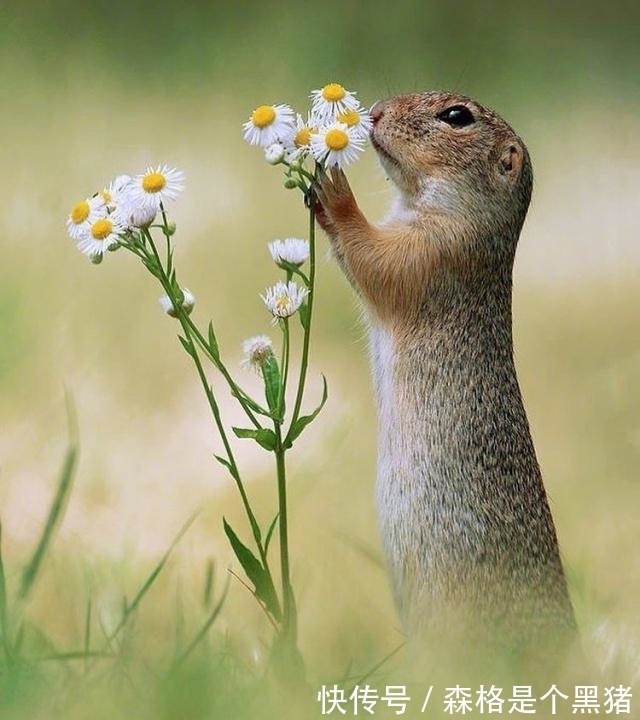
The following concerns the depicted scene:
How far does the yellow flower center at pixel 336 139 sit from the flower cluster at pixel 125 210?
34cm

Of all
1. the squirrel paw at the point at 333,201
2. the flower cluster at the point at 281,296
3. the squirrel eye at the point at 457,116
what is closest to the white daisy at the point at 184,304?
the flower cluster at the point at 281,296

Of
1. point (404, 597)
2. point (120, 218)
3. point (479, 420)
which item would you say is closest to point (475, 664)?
point (404, 597)

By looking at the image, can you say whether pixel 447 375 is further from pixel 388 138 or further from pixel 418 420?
pixel 388 138

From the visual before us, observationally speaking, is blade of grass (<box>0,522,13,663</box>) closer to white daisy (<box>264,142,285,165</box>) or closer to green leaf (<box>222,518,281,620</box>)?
green leaf (<box>222,518,281,620</box>)

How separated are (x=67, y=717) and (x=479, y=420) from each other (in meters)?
1.32

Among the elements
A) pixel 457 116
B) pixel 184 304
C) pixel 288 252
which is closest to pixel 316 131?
pixel 288 252

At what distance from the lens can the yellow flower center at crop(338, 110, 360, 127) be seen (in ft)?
9.28

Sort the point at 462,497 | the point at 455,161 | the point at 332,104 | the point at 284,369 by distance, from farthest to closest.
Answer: the point at 455,161 < the point at 462,497 < the point at 332,104 < the point at 284,369

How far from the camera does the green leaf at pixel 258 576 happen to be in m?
2.68

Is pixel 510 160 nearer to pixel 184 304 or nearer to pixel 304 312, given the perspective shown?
pixel 304 312

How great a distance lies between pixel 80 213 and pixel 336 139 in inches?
22.8

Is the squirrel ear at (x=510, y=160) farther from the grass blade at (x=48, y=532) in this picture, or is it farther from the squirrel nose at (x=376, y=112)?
the grass blade at (x=48, y=532)

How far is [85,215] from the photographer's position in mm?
2750

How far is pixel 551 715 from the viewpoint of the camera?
2668 millimetres
